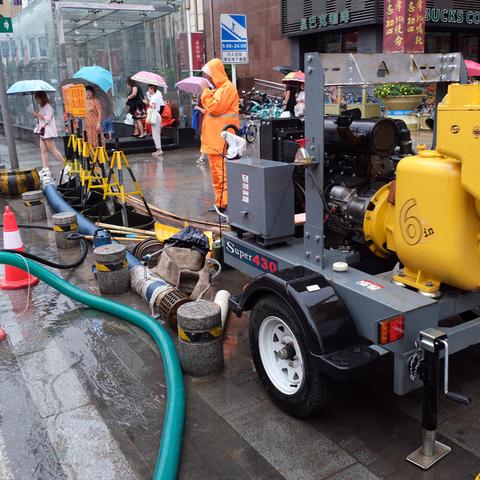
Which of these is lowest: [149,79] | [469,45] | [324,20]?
[149,79]

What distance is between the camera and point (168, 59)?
1809 centimetres

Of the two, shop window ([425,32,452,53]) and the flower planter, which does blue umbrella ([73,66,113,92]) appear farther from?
shop window ([425,32,452,53])

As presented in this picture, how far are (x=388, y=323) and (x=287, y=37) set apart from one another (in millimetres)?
24376

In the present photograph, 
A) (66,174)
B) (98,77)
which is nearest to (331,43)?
(66,174)

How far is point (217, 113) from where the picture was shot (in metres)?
8.09

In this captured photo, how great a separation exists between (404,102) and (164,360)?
812 cm

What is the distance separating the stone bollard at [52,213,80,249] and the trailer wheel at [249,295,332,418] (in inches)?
168

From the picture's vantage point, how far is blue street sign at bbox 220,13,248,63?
10.5m

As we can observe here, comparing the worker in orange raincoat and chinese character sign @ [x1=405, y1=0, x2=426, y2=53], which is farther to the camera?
chinese character sign @ [x1=405, y1=0, x2=426, y2=53]

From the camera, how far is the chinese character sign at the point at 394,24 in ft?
54.0

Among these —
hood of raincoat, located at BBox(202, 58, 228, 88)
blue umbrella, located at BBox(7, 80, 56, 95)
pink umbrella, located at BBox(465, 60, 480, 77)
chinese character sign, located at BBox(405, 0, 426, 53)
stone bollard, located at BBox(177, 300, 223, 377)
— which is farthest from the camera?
chinese character sign, located at BBox(405, 0, 426, 53)

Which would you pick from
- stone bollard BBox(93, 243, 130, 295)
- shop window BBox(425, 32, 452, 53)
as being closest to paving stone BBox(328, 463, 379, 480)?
stone bollard BBox(93, 243, 130, 295)

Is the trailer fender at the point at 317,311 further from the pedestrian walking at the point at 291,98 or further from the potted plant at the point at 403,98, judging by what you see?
the pedestrian walking at the point at 291,98

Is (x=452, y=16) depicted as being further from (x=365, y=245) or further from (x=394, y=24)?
(x=365, y=245)
